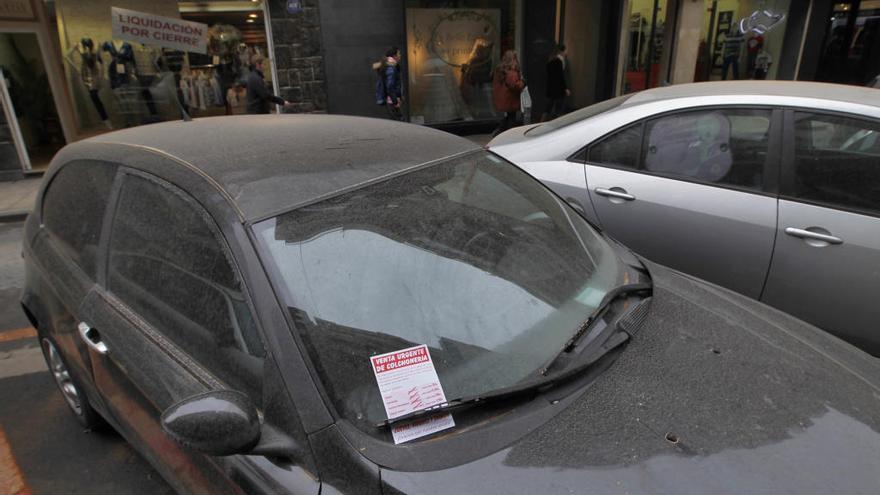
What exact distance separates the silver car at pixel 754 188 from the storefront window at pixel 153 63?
8035mm

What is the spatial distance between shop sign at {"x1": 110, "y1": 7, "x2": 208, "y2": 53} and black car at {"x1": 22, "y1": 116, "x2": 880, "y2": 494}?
25.2 ft

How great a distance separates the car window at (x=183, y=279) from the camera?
1.57 m

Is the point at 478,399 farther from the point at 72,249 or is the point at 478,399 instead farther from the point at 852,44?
the point at 852,44

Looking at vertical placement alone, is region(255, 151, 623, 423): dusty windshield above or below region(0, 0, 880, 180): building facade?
below

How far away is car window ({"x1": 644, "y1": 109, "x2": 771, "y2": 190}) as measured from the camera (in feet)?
9.77

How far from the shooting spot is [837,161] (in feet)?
9.08

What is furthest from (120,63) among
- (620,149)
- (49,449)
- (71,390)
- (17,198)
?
(620,149)

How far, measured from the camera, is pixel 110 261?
6.97 ft

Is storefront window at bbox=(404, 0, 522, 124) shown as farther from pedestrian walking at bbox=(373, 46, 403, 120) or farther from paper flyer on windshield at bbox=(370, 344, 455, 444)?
paper flyer on windshield at bbox=(370, 344, 455, 444)

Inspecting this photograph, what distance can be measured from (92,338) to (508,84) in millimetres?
8112

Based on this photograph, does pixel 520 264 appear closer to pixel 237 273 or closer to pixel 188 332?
pixel 237 273

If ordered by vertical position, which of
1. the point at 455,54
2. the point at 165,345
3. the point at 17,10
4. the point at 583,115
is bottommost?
the point at 165,345

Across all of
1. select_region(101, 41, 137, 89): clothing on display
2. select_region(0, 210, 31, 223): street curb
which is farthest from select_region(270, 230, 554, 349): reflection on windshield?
select_region(101, 41, 137, 89): clothing on display

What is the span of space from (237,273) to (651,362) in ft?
4.21
